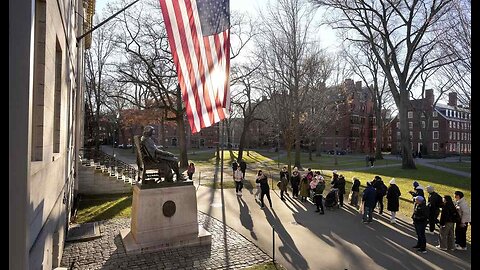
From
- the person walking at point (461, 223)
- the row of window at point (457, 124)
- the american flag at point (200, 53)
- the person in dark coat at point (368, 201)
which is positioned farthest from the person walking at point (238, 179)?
the row of window at point (457, 124)

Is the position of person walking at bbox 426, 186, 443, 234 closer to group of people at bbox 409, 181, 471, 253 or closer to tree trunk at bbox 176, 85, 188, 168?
A: group of people at bbox 409, 181, 471, 253

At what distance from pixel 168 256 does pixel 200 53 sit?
606 cm

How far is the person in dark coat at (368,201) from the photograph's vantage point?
12.5m

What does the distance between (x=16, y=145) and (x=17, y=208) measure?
0.40 m

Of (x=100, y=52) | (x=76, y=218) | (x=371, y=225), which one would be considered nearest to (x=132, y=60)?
(x=100, y=52)

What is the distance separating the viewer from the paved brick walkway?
8.51 metres

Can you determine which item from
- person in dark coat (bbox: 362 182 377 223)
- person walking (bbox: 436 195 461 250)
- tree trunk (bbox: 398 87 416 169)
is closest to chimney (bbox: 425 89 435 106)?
tree trunk (bbox: 398 87 416 169)

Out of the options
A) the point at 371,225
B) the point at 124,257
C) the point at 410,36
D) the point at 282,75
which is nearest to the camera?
the point at 124,257

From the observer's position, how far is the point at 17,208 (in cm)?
196

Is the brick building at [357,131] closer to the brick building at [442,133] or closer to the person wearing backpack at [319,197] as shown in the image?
the brick building at [442,133]

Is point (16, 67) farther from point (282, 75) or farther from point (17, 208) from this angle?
point (282, 75)

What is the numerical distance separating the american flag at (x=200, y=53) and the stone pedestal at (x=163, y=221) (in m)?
3.64

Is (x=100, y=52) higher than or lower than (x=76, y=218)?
higher

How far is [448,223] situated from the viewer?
9.58 m
